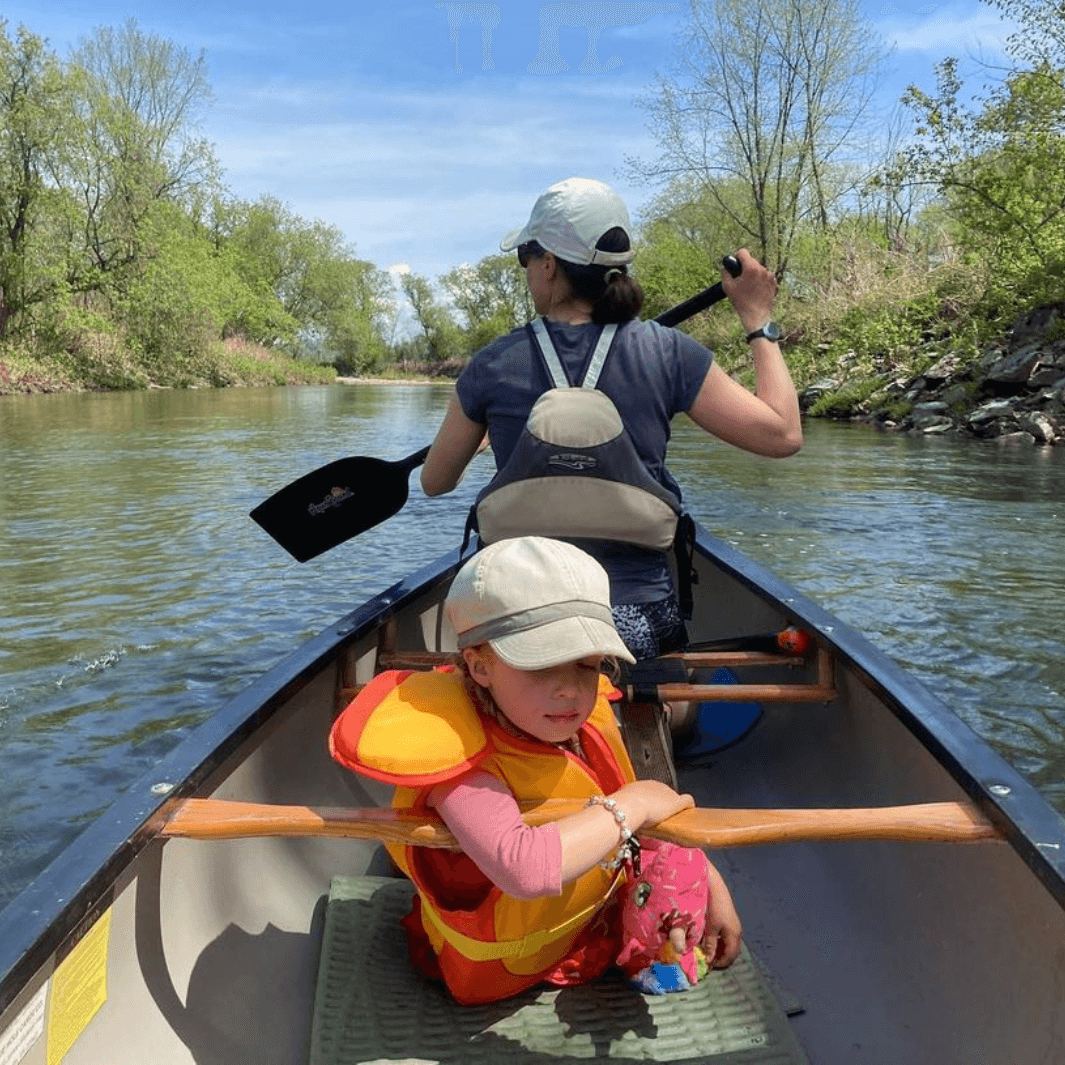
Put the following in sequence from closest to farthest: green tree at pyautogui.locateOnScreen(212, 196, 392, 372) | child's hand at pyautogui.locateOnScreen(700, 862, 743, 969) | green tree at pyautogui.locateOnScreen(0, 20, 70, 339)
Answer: child's hand at pyautogui.locateOnScreen(700, 862, 743, 969)
green tree at pyautogui.locateOnScreen(0, 20, 70, 339)
green tree at pyautogui.locateOnScreen(212, 196, 392, 372)

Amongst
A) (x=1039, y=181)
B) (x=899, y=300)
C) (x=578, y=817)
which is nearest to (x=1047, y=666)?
(x=578, y=817)

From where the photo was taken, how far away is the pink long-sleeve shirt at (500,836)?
4.93ft

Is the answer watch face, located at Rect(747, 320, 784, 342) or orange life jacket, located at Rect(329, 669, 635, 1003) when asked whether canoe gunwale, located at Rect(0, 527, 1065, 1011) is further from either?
watch face, located at Rect(747, 320, 784, 342)

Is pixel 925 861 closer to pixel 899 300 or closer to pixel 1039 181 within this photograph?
pixel 1039 181

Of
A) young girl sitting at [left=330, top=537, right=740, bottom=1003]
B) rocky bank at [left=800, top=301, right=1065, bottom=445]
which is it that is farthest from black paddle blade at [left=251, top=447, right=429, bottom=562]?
rocky bank at [left=800, top=301, right=1065, bottom=445]

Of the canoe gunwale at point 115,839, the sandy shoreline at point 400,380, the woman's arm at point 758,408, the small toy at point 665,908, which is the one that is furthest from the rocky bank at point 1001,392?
the sandy shoreline at point 400,380

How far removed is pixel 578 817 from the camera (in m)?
1.59

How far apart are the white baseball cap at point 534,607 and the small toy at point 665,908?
0.49 meters

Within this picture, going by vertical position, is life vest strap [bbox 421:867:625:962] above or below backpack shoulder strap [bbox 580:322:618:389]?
below

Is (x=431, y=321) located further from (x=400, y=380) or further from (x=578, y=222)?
(x=578, y=222)

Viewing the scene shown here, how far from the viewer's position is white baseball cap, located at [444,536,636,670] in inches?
60.7

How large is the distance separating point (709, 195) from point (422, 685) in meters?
33.4

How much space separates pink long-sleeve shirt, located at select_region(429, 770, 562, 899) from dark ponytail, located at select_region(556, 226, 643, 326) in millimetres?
1080

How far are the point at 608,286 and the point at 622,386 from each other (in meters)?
0.21
